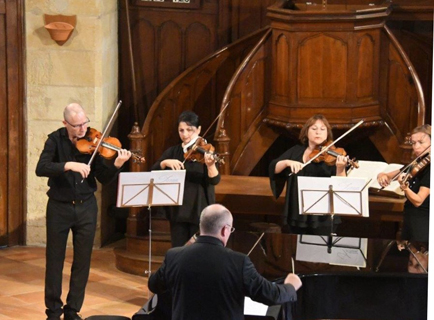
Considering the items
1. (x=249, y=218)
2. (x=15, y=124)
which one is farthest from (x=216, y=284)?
(x=15, y=124)

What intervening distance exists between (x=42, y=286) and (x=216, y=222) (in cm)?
389

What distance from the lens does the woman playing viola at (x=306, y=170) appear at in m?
6.94

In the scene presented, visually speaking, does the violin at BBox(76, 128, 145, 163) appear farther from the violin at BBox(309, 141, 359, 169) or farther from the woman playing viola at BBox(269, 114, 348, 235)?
the violin at BBox(309, 141, 359, 169)

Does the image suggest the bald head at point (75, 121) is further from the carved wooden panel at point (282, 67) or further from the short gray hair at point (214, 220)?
the carved wooden panel at point (282, 67)

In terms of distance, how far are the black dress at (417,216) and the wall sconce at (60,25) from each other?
3.57 meters

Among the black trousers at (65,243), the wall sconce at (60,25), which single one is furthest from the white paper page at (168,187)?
the wall sconce at (60,25)

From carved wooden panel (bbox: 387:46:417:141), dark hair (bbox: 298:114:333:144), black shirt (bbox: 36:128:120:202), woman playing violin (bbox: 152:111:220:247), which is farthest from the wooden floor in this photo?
carved wooden panel (bbox: 387:46:417:141)

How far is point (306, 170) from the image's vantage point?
704cm

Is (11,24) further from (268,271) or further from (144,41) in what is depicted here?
(268,271)

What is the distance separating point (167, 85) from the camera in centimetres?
962

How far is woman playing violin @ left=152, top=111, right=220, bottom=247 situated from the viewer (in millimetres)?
6906

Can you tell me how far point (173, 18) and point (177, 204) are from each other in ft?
11.0

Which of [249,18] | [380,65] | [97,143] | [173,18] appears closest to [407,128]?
[380,65]

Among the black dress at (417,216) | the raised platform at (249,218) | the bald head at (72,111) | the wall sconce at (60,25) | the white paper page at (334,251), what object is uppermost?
the wall sconce at (60,25)
